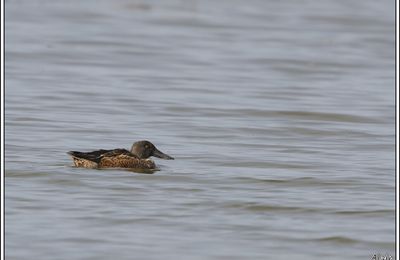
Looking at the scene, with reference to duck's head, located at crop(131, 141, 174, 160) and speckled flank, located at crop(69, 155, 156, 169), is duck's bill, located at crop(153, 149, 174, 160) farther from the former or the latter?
speckled flank, located at crop(69, 155, 156, 169)

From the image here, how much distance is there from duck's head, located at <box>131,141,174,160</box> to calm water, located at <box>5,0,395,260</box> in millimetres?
102

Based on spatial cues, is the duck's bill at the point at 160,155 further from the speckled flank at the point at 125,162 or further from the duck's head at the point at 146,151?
the speckled flank at the point at 125,162

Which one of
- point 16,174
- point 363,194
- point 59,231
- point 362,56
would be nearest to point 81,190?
point 16,174

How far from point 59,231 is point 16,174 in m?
1.88

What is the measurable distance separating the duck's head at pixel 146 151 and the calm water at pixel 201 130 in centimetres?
10

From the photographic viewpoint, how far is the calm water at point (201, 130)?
8719 mm

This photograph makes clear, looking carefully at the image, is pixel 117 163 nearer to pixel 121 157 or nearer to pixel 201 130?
pixel 121 157

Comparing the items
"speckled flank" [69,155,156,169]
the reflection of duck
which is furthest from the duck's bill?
"speckled flank" [69,155,156,169]

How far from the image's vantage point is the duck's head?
440 inches

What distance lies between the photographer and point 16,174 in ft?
34.1

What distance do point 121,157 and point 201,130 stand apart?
7.69 ft

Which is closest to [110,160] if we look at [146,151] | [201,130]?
[146,151]

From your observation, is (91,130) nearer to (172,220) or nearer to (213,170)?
(213,170)

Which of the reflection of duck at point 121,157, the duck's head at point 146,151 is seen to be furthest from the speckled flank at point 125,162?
the duck's head at point 146,151
